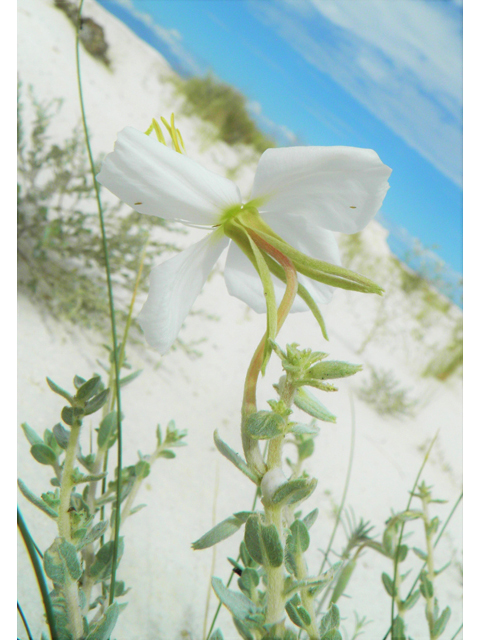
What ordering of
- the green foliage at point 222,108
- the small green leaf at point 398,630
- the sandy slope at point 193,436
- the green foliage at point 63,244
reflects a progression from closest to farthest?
the small green leaf at point 398,630 → the sandy slope at point 193,436 → the green foliage at point 63,244 → the green foliage at point 222,108

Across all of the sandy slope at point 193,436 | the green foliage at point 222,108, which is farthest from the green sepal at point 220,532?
the green foliage at point 222,108

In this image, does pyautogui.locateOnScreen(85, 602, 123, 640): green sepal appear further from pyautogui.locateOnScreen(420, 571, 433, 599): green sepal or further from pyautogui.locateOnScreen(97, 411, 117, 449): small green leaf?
pyautogui.locateOnScreen(420, 571, 433, 599): green sepal

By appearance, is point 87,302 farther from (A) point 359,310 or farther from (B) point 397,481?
(A) point 359,310

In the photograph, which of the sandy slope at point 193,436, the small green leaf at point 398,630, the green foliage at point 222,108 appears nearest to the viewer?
the small green leaf at point 398,630

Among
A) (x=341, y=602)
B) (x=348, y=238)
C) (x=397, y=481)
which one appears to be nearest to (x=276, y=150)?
(x=341, y=602)

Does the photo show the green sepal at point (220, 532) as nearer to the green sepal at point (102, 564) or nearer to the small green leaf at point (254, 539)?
the small green leaf at point (254, 539)

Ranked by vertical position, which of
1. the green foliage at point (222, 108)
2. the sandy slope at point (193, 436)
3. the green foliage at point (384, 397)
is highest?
the green foliage at point (222, 108)

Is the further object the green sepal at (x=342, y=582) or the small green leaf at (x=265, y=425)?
the green sepal at (x=342, y=582)

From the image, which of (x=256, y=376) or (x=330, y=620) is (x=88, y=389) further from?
(x=330, y=620)

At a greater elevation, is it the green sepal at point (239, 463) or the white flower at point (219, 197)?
the white flower at point (219, 197)
